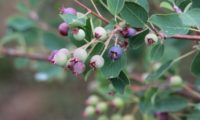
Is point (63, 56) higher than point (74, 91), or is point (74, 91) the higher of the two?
point (74, 91)

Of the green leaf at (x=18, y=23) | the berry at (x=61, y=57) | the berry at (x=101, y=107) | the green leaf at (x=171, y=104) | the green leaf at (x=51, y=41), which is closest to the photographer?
the berry at (x=61, y=57)

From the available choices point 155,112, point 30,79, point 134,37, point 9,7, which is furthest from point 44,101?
point 134,37

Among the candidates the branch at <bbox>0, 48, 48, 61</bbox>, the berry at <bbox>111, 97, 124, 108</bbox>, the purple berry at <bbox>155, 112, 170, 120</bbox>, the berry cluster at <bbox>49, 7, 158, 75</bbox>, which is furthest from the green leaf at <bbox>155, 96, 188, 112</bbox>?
the branch at <bbox>0, 48, 48, 61</bbox>

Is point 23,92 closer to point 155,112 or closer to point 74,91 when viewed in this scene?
point 74,91

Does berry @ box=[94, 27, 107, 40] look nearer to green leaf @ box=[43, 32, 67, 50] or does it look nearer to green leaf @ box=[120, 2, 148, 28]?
green leaf @ box=[120, 2, 148, 28]

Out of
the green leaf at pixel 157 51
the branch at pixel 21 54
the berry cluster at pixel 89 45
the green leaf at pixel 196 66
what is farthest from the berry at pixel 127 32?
the branch at pixel 21 54

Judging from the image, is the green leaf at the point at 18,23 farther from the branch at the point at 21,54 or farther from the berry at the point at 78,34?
the berry at the point at 78,34

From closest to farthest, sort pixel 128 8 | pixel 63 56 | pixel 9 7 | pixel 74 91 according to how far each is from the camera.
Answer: pixel 63 56 < pixel 128 8 < pixel 74 91 < pixel 9 7
